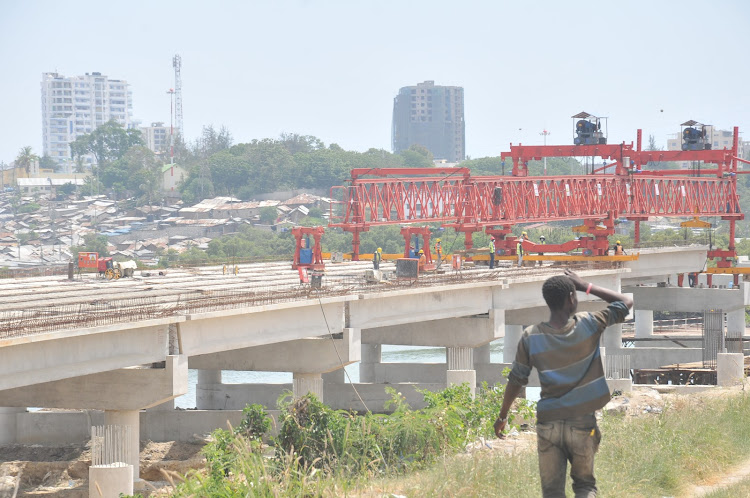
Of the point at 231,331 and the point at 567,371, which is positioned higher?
the point at 567,371

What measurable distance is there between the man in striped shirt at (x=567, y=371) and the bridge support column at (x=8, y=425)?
1436 inches

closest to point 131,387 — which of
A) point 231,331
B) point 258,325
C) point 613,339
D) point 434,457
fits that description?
point 231,331

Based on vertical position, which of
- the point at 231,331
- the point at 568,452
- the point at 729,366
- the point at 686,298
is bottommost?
the point at 729,366

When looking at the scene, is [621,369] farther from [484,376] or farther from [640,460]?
[640,460]

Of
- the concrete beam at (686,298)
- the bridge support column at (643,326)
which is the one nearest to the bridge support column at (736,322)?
the concrete beam at (686,298)

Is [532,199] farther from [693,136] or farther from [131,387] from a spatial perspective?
[131,387]

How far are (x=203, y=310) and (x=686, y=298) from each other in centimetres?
4442

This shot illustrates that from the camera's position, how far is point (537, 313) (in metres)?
61.6

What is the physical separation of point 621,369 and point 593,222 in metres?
13.4

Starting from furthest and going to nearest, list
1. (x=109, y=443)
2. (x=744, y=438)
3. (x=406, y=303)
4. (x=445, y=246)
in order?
1. (x=445, y=246)
2. (x=406, y=303)
3. (x=109, y=443)
4. (x=744, y=438)

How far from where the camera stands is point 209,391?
55.0m

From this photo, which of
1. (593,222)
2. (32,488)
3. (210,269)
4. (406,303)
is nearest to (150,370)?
(32,488)

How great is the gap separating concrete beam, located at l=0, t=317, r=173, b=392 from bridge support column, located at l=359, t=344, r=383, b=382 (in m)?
31.5

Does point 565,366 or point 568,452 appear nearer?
point 565,366
